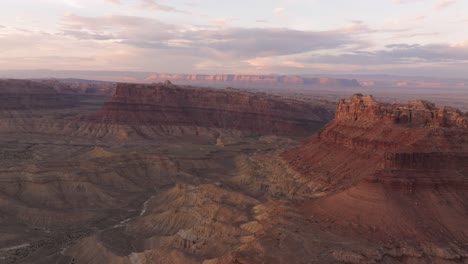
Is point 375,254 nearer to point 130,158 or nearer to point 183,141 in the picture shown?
point 130,158

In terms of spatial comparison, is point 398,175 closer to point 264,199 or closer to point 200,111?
point 264,199

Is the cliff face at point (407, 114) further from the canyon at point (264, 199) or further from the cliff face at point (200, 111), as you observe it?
the cliff face at point (200, 111)

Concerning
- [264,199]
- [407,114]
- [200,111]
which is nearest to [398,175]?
[407,114]

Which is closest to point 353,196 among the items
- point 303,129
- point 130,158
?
point 130,158

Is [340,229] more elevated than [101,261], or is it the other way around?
[340,229]

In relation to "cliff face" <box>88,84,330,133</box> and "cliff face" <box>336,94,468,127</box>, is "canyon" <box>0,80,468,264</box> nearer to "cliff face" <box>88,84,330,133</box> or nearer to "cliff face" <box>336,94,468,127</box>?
"cliff face" <box>336,94,468,127</box>

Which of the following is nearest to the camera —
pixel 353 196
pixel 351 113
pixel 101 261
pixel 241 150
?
pixel 101 261
